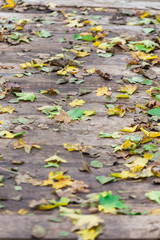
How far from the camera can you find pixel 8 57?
391cm

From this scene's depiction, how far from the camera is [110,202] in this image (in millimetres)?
2145

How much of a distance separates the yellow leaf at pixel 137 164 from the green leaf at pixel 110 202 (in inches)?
12.9

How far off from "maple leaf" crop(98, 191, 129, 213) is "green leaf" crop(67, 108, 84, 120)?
942mm

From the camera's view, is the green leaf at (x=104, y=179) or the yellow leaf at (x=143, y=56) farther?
the yellow leaf at (x=143, y=56)

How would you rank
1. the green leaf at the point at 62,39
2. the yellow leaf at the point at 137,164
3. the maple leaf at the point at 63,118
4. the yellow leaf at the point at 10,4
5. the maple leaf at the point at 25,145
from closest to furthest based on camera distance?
the yellow leaf at the point at 137,164, the maple leaf at the point at 25,145, the maple leaf at the point at 63,118, the green leaf at the point at 62,39, the yellow leaf at the point at 10,4

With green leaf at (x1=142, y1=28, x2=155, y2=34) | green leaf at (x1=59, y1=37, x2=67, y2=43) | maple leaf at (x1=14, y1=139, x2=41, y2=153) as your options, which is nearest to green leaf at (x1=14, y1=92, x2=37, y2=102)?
maple leaf at (x1=14, y1=139, x2=41, y2=153)

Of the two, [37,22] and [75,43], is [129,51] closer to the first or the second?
[75,43]

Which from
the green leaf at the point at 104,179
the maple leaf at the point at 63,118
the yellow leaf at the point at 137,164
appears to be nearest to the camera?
the green leaf at the point at 104,179

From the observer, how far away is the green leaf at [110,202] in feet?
6.97

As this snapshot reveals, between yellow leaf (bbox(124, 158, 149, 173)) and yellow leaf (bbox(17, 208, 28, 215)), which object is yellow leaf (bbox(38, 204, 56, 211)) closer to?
yellow leaf (bbox(17, 208, 28, 215))

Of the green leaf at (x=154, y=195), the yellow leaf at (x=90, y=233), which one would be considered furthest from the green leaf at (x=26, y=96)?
the yellow leaf at (x=90, y=233)

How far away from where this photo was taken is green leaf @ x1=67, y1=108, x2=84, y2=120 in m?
3.01

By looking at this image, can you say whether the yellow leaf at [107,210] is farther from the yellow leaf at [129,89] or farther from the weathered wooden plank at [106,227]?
the yellow leaf at [129,89]

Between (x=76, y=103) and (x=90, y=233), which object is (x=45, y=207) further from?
(x=76, y=103)
